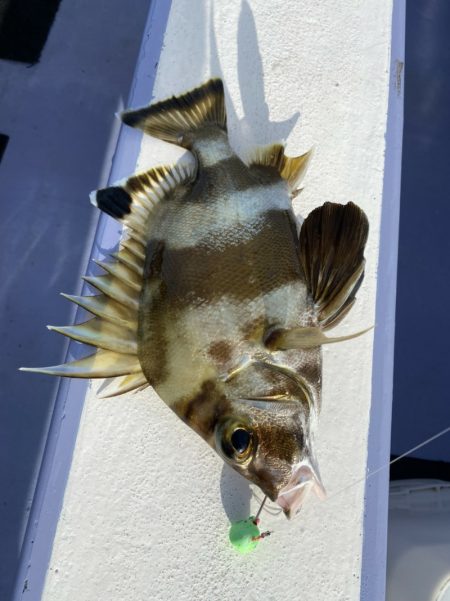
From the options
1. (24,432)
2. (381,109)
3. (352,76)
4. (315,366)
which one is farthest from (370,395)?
(24,432)

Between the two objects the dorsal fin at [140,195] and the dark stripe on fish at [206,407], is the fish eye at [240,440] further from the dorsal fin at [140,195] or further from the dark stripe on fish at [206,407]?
the dorsal fin at [140,195]

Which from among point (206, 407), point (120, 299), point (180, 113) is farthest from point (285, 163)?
point (206, 407)

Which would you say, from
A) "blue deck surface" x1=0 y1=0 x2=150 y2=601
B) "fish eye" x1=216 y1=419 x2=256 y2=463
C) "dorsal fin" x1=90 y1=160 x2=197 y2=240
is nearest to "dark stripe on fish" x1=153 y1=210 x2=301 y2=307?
"dorsal fin" x1=90 y1=160 x2=197 y2=240

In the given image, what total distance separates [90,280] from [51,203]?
3.17ft

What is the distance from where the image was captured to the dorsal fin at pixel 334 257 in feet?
3.46

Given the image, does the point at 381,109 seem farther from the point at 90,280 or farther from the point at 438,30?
the point at 438,30

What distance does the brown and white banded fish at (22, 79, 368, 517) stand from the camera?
951mm

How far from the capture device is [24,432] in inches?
67.4

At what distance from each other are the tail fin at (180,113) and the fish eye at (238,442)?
78cm

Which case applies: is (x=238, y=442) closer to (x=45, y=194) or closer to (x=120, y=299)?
(x=120, y=299)

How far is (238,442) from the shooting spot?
3.04 feet

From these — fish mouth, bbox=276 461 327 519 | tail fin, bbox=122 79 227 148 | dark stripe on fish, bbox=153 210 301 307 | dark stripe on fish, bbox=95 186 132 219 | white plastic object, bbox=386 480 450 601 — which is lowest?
white plastic object, bbox=386 480 450 601

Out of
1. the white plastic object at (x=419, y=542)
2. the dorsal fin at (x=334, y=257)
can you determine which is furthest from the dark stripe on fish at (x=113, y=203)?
the white plastic object at (x=419, y=542)

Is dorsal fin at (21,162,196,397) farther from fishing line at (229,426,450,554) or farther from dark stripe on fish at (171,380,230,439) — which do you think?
fishing line at (229,426,450,554)
